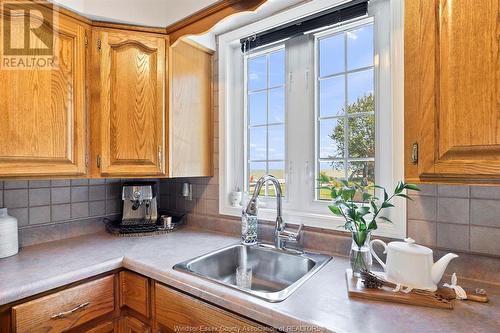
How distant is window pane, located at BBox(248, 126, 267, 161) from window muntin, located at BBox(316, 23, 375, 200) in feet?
1.16

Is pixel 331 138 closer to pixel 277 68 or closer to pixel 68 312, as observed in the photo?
pixel 277 68

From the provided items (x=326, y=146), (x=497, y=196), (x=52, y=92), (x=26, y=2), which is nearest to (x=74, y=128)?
(x=52, y=92)

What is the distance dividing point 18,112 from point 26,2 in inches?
18.2

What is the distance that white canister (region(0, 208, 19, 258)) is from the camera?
4.08 feet

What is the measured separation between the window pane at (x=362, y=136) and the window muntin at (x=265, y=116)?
0.38 meters

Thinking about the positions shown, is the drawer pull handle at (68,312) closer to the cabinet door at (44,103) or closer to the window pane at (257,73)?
the cabinet door at (44,103)

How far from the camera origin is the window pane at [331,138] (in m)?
1.41

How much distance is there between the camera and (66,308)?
1048mm

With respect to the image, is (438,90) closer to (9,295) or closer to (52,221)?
(9,295)

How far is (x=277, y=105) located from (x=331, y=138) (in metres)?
0.39

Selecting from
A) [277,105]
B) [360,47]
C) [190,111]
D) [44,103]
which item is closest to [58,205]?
[44,103]

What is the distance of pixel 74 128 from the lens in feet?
4.38

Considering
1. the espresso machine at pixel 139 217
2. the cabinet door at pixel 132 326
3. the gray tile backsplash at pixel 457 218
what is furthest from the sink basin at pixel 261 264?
the espresso machine at pixel 139 217

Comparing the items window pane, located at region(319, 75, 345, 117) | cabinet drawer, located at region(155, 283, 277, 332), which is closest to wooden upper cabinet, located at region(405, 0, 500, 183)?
window pane, located at region(319, 75, 345, 117)
